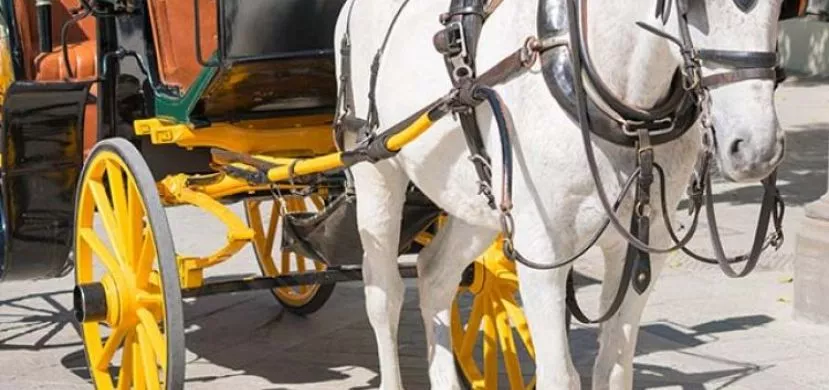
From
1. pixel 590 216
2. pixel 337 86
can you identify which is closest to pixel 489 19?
pixel 590 216

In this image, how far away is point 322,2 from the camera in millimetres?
5383

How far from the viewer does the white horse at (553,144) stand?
3213 millimetres

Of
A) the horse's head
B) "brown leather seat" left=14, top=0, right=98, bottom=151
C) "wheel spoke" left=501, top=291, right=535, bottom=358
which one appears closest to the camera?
the horse's head

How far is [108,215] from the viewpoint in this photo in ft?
17.6

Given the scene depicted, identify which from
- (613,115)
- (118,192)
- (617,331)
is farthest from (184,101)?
(613,115)

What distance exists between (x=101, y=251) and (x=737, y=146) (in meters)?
2.90

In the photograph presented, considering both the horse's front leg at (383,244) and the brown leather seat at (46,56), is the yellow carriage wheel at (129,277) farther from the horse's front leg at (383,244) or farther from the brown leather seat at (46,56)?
the brown leather seat at (46,56)

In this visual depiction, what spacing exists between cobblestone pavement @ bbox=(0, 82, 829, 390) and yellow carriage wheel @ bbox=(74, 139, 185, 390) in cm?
71

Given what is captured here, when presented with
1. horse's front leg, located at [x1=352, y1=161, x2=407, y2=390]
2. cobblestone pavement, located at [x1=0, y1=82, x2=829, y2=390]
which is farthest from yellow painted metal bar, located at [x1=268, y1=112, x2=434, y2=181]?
cobblestone pavement, located at [x1=0, y1=82, x2=829, y2=390]

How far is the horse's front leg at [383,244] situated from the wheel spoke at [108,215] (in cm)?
98

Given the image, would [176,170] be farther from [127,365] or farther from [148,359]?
[148,359]

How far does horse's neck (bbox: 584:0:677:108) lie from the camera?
11.4 ft

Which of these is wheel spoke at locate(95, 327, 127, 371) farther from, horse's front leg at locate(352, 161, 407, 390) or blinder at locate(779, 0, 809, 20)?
blinder at locate(779, 0, 809, 20)

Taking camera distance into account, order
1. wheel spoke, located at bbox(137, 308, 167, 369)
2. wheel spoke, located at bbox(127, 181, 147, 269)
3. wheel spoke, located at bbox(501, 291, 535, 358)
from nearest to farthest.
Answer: wheel spoke, located at bbox(137, 308, 167, 369) → wheel spoke, located at bbox(127, 181, 147, 269) → wheel spoke, located at bbox(501, 291, 535, 358)
